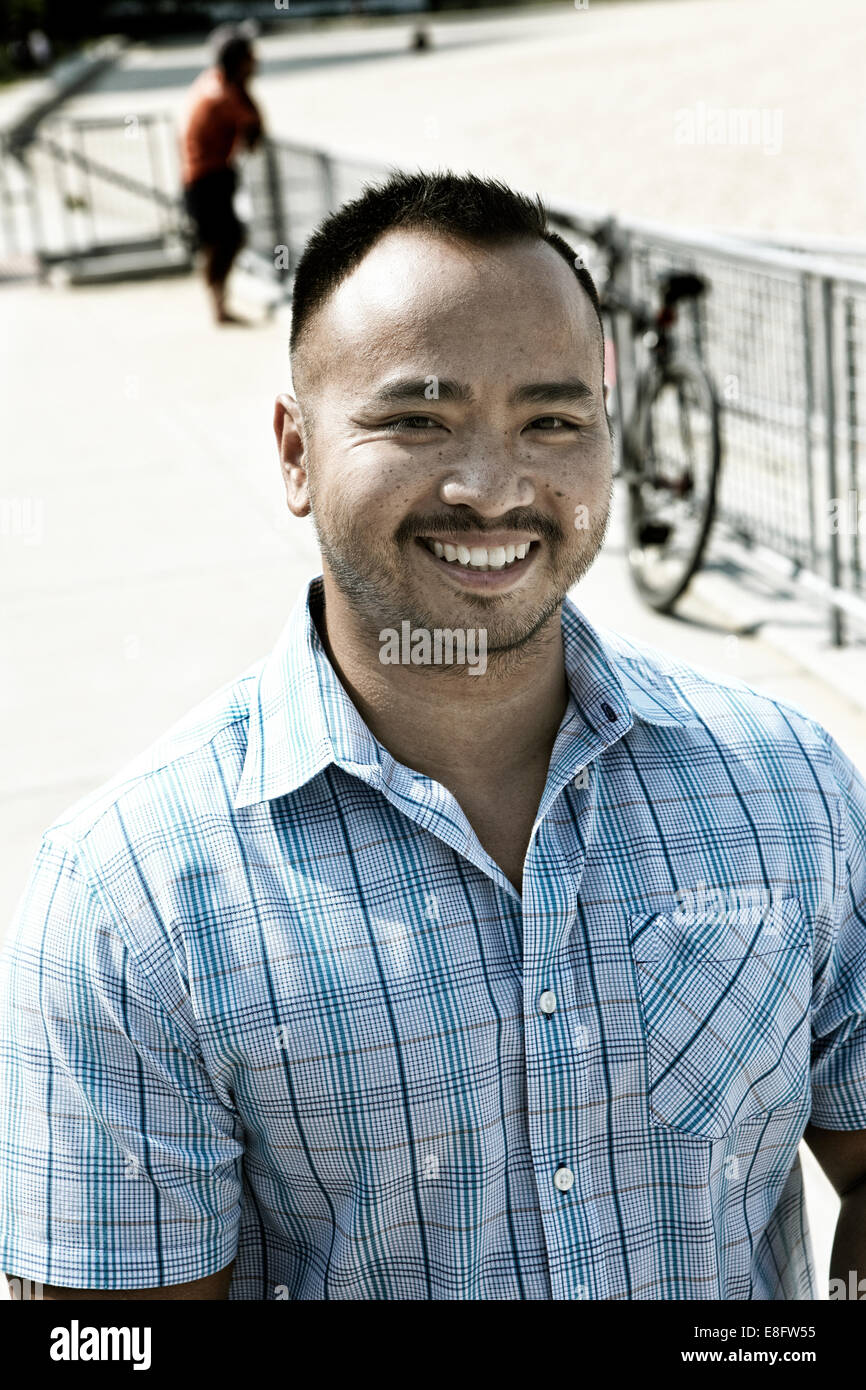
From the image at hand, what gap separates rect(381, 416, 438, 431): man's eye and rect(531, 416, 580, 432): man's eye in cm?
12

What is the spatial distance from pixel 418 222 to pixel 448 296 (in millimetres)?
121

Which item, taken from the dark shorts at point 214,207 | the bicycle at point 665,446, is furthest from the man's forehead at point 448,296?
the dark shorts at point 214,207

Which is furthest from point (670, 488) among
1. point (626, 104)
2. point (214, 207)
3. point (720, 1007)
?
point (626, 104)

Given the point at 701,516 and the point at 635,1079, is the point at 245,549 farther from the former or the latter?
the point at 635,1079

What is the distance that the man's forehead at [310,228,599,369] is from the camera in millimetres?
1696

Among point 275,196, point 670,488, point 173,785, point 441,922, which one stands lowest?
point 441,922

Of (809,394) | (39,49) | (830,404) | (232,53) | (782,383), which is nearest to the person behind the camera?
(830,404)

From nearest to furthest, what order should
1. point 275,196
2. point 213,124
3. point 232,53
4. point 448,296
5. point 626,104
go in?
point 448,296 → point 232,53 → point 213,124 → point 275,196 → point 626,104

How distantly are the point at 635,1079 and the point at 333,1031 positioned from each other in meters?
0.34

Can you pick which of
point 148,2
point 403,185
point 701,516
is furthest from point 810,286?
point 148,2

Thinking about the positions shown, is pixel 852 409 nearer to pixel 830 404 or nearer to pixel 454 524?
pixel 830 404

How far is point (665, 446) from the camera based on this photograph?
698 cm

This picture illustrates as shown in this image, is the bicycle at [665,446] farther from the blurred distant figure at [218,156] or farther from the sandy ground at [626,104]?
the blurred distant figure at [218,156]

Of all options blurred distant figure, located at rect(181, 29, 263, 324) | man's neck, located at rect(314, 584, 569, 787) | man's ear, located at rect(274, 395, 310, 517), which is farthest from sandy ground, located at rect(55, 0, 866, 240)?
man's neck, located at rect(314, 584, 569, 787)
